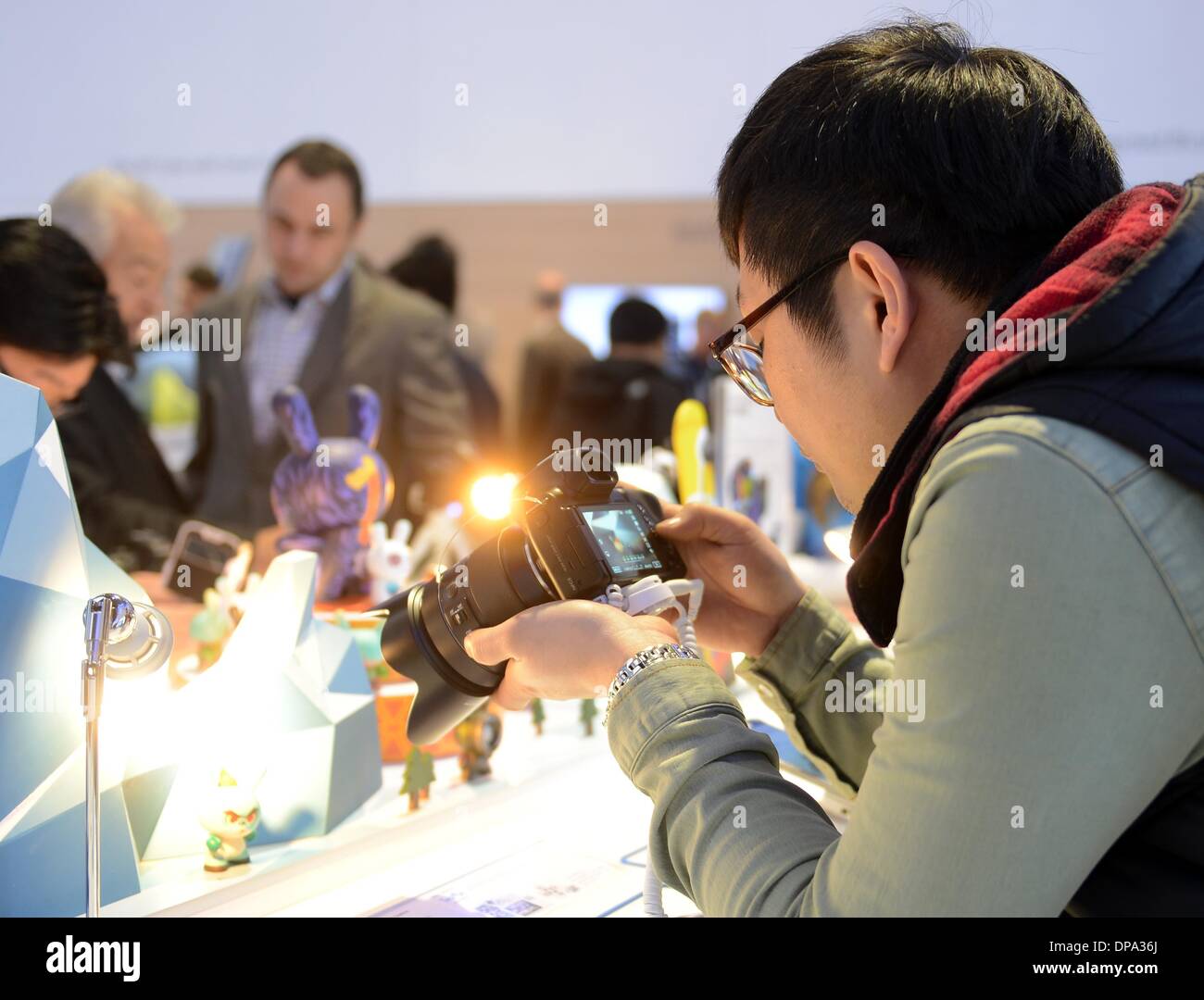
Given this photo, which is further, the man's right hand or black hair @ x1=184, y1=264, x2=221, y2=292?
black hair @ x1=184, y1=264, x2=221, y2=292

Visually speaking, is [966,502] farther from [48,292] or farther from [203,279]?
[203,279]

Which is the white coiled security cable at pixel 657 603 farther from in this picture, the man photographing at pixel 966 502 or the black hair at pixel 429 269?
the black hair at pixel 429 269

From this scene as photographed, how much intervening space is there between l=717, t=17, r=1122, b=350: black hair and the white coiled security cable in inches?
10.0

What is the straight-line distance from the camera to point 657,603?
903 millimetres

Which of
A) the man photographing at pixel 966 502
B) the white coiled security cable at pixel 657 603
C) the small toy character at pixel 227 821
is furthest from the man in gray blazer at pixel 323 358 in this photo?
the man photographing at pixel 966 502

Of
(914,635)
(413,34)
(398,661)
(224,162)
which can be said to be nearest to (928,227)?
(914,635)

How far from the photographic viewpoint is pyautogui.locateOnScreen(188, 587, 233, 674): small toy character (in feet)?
4.71

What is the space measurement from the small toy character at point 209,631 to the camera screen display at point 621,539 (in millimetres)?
683

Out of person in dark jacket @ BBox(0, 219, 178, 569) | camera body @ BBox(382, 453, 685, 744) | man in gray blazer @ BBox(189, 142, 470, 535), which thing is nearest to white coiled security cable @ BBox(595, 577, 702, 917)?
camera body @ BBox(382, 453, 685, 744)

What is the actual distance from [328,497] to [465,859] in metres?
0.61

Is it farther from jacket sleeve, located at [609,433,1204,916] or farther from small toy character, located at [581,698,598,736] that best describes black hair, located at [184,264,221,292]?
jacket sleeve, located at [609,433,1204,916]

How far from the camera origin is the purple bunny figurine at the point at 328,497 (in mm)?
1586

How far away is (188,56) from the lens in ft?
9.42
